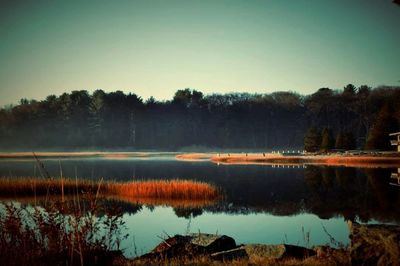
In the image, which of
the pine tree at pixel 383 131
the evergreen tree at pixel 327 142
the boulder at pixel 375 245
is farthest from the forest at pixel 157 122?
the boulder at pixel 375 245

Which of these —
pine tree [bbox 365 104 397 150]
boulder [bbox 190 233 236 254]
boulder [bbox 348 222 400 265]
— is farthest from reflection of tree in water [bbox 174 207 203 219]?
pine tree [bbox 365 104 397 150]

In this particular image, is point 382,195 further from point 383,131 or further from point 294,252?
point 383,131

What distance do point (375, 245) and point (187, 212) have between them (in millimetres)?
15027

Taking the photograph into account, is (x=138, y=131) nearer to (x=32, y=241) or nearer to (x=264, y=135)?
(x=264, y=135)

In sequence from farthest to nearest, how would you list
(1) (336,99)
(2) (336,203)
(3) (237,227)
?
(1) (336,99) < (2) (336,203) < (3) (237,227)

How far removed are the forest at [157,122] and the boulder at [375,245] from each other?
10786 cm

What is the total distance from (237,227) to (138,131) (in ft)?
362

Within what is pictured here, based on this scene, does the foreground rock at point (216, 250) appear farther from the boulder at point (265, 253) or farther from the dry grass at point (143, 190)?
the dry grass at point (143, 190)

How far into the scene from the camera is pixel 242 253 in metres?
10.6

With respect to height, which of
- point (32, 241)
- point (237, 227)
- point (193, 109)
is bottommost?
point (237, 227)

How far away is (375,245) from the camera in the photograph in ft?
23.3

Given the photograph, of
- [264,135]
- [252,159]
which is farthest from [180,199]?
[264,135]

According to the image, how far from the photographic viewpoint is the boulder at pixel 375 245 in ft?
22.3

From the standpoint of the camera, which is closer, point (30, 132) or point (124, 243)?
point (124, 243)
